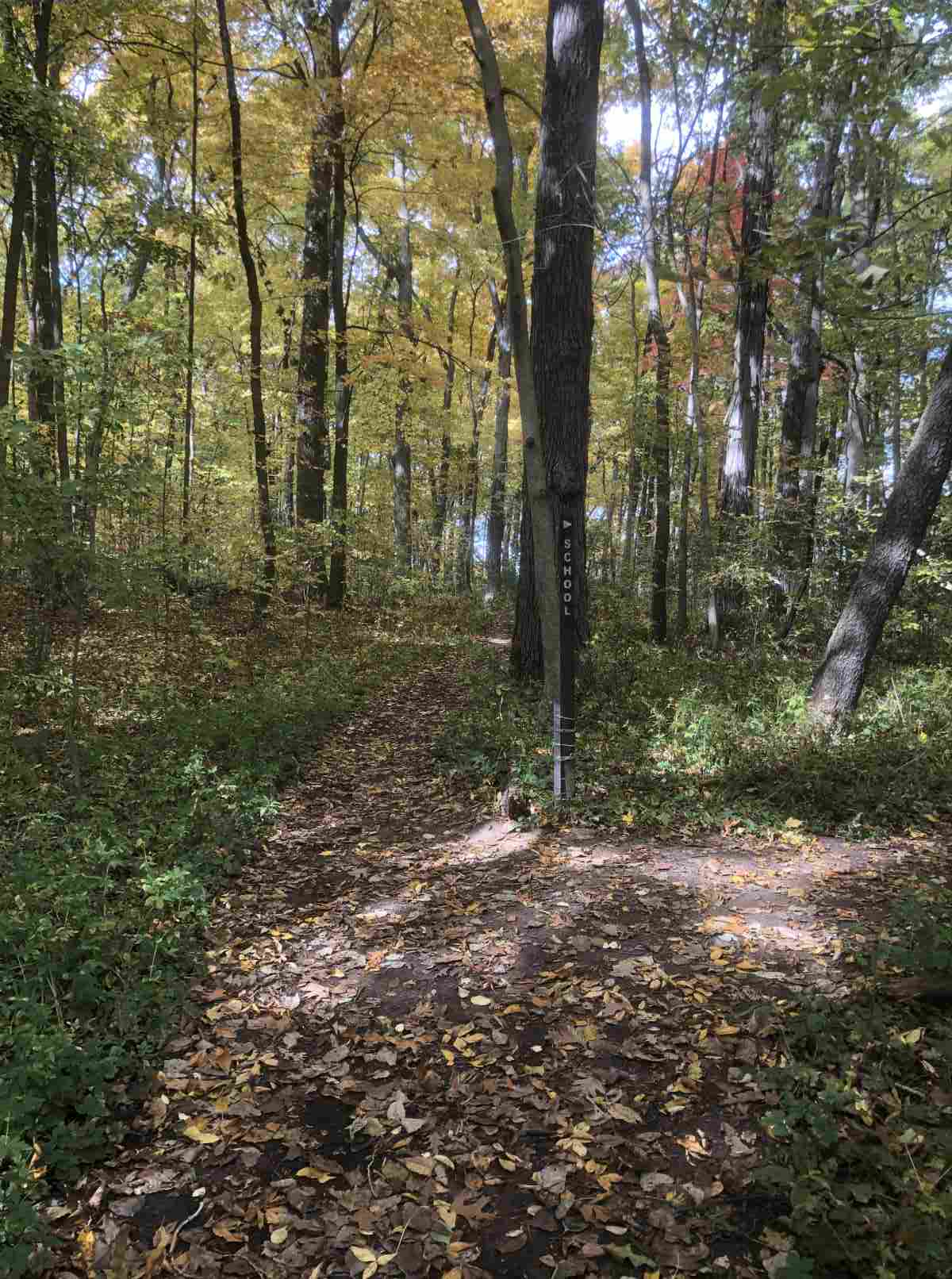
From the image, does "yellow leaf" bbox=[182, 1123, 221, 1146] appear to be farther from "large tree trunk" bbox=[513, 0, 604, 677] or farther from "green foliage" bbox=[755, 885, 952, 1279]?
"large tree trunk" bbox=[513, 0, 604, 677]

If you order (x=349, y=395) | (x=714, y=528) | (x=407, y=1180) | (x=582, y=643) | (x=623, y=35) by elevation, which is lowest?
(x=407, y=1180)

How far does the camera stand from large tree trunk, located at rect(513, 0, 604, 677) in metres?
7.07

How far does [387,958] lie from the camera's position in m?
4.15

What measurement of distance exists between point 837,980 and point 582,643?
5358 mm

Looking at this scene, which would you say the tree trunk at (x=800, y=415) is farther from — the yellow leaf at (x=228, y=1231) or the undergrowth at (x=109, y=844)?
the yellow leaf at (x=228, y=1231)

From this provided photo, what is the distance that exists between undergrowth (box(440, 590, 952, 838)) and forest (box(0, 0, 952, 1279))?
0.20 ft

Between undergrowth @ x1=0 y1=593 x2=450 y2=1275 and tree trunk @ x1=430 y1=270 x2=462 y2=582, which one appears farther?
tree trunk @ x1=430 y1=270 x2=462 y2=582

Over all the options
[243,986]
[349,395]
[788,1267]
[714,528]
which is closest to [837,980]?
[788,1267]

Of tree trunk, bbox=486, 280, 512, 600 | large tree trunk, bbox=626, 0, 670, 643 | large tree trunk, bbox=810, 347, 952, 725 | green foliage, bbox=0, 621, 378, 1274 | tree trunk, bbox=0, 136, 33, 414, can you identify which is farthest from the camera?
tree trunk, bbox=486, 280, 512, 600

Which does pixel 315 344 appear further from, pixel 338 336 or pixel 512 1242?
pixel 512 1242

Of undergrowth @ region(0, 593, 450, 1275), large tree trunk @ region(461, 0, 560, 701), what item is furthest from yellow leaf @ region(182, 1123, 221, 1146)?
large tree trunk @ region(461, 0, 560, 701)

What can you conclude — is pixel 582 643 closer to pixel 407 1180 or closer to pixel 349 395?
pixel 407 1180

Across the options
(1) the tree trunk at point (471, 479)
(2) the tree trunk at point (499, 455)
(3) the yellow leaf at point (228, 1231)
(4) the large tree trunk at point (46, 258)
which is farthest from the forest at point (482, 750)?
(1) the tree trunk at point (471, 479)

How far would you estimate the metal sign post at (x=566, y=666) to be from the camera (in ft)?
18.6
